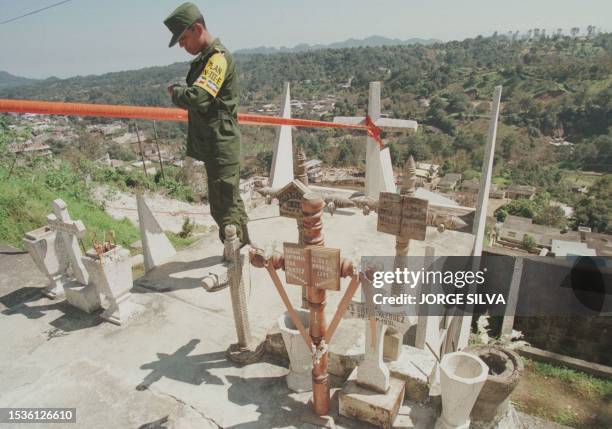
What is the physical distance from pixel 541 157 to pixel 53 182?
199 ft

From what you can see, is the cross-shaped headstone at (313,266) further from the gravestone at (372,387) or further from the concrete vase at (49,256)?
the concrete vase at (49,256)

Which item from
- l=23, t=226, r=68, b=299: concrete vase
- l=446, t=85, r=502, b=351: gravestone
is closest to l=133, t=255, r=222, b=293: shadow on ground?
l=23, t=226, r=68, b=299: concrete vase

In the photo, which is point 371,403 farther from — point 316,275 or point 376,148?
point 376,148

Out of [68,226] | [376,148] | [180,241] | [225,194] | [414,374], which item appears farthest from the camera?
[180,241]

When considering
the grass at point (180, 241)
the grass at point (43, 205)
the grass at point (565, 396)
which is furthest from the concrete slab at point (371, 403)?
the grass at point (180, 241)

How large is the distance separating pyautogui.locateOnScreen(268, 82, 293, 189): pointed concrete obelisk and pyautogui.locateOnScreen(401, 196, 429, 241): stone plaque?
14.0ft

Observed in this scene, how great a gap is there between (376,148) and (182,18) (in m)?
4.38

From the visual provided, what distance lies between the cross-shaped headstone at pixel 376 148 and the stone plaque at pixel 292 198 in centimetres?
300

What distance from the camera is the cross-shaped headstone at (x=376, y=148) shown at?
21.9 ft

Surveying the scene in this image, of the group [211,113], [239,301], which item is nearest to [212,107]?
[211,113]

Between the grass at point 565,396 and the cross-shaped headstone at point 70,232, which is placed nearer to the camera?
the cross-shaped headstone at point 70,232

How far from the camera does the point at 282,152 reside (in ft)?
24.7

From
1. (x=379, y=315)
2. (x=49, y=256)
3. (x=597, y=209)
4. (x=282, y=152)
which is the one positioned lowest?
(x=597, y=209)

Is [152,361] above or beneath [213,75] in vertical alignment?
beneath
